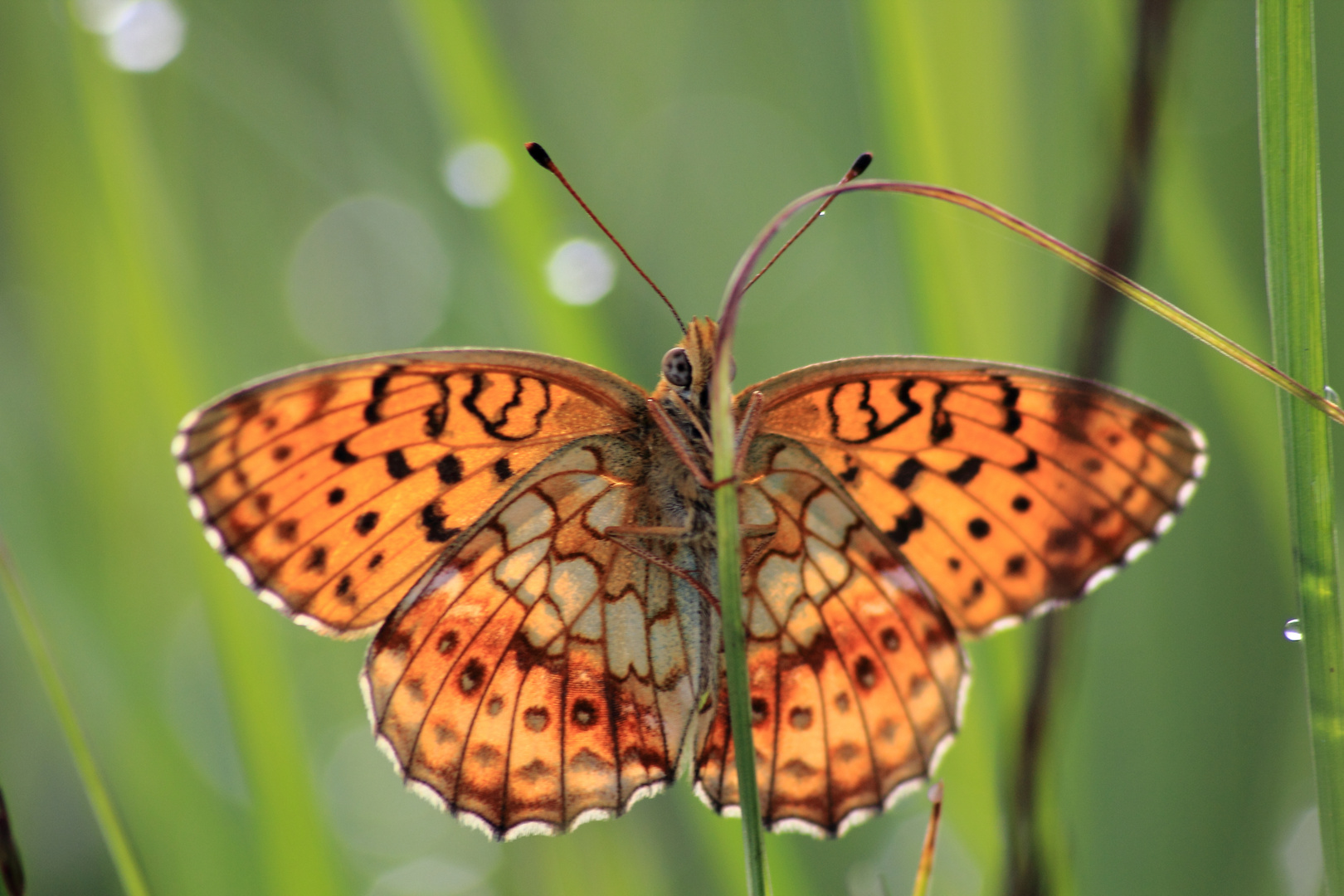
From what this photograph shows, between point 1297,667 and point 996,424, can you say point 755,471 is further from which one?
point 1297,667

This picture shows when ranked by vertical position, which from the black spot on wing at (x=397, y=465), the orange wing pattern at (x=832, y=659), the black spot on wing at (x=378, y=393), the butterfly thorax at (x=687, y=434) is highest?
the black spot on wing at (x=378, y=393)

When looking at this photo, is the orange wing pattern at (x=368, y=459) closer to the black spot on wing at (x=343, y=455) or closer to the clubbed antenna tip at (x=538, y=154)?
the black spot on wing at (x=343, y=455)

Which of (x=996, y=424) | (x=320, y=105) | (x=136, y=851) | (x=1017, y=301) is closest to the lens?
(x=136, y=851)

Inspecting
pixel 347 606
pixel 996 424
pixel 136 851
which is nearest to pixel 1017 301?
pixel 996 424

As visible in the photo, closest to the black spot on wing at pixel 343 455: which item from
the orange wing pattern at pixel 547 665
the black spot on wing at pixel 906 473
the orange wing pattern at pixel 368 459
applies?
the orange wing pattern at pixel 368 459

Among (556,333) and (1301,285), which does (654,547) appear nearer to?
(556,333)

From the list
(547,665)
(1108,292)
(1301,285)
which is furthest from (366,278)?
(1301,285)
